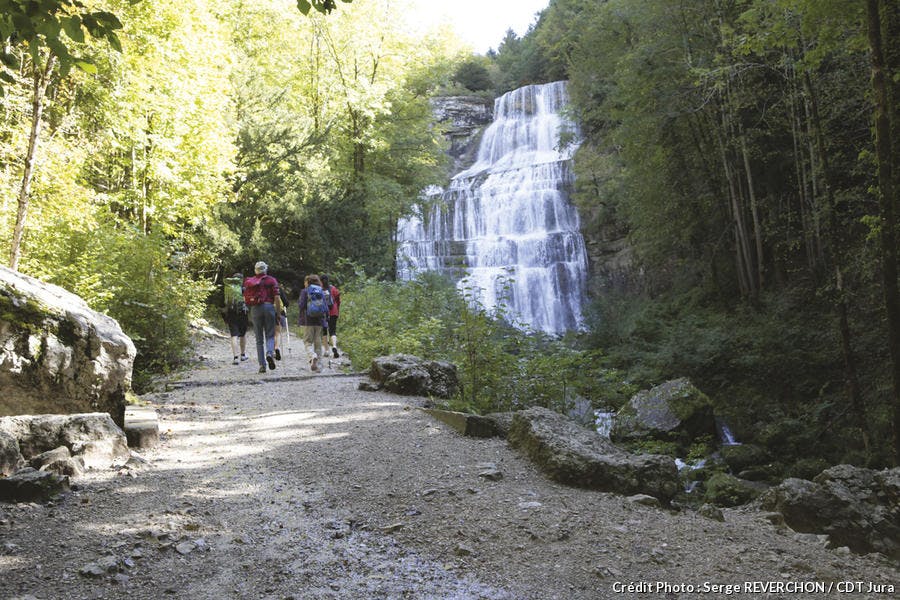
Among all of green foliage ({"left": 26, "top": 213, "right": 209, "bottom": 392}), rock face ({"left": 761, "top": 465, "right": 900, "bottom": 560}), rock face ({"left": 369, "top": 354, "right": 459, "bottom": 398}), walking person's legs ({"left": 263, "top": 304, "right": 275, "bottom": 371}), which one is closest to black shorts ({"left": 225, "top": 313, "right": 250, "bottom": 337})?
green foliage ({"left": 26, "top": 213, "right": 209, "bottom": 392})

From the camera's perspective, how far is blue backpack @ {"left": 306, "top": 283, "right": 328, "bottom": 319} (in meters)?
10.1

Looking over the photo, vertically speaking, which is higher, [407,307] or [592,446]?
[407,307]

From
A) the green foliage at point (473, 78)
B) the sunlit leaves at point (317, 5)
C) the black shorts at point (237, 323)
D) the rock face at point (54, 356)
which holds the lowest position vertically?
the rock face at point (54, 356)

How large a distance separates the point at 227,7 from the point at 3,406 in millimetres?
18591

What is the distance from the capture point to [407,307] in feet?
44.9

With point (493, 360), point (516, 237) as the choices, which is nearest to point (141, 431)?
point (493, 360)

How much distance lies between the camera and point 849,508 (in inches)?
163

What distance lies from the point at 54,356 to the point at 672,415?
367 inches

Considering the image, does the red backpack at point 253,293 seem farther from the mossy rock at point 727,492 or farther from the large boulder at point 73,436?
the mossy rock at point 727,492

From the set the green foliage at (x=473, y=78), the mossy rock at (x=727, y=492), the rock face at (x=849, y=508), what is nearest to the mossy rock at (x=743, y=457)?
the mossy rock at (x=727, y=492)

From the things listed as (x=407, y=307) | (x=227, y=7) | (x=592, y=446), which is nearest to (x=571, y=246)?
(x=407, y=307)

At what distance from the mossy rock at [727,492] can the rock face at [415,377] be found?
334 cm

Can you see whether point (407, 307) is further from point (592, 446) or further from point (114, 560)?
point (114, 560)

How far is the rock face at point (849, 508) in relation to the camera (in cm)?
399
